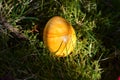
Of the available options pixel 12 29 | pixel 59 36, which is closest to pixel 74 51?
pixel 59 36

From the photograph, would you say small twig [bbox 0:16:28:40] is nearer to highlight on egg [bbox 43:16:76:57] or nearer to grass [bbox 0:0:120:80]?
grass [bbox 0:0:120:80]

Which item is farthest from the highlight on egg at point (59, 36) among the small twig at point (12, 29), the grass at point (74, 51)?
the small twig at point (12, 29)

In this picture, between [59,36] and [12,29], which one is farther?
[12,29]

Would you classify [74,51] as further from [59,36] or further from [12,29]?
[12,29]


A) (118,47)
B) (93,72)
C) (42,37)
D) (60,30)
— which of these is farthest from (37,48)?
(118,47)

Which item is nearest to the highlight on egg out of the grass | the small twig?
the grass

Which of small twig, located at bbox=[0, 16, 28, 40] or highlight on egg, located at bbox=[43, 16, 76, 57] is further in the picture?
small twig, located at bbox=[0, 16, 28, 40]

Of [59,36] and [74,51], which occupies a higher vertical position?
[59,36]
